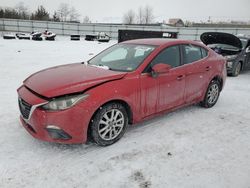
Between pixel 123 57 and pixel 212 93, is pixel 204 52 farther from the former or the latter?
pixel 123 57

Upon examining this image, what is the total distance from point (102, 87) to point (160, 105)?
1200 mm

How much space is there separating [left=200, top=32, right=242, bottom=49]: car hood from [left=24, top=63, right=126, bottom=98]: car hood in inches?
262

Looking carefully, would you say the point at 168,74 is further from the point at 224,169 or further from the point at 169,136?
the point at 224,169

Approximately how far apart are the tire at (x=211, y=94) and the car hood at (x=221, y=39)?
427 cm

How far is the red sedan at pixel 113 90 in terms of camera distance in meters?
3.05

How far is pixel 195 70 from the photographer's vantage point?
456cm

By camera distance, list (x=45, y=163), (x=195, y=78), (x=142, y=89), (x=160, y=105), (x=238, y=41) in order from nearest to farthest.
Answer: (x=45, y=163)
(x=142, y=89)
(x=160, y=105)
(x=195, y=78)
(x=238, y=41)

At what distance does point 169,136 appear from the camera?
3.87 meters

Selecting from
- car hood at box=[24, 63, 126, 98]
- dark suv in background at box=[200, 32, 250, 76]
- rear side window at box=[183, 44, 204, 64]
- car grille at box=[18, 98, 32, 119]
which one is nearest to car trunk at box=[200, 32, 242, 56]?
dark suv in background at box=[200, 32, 250, 76]

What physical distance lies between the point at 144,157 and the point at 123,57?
5.99ft

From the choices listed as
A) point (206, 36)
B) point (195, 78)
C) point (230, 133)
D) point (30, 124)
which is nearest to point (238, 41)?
point (206, 36)

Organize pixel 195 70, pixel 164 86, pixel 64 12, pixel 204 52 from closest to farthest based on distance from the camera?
pixel 164 86 < pixel 195 70 < pixel 204 52 < pixel 64 12

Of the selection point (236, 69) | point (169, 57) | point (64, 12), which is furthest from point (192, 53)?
point (64, 12)

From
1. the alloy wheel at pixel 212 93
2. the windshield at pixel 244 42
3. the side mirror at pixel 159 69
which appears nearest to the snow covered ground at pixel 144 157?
the alloy wheel at pixel 212 93
